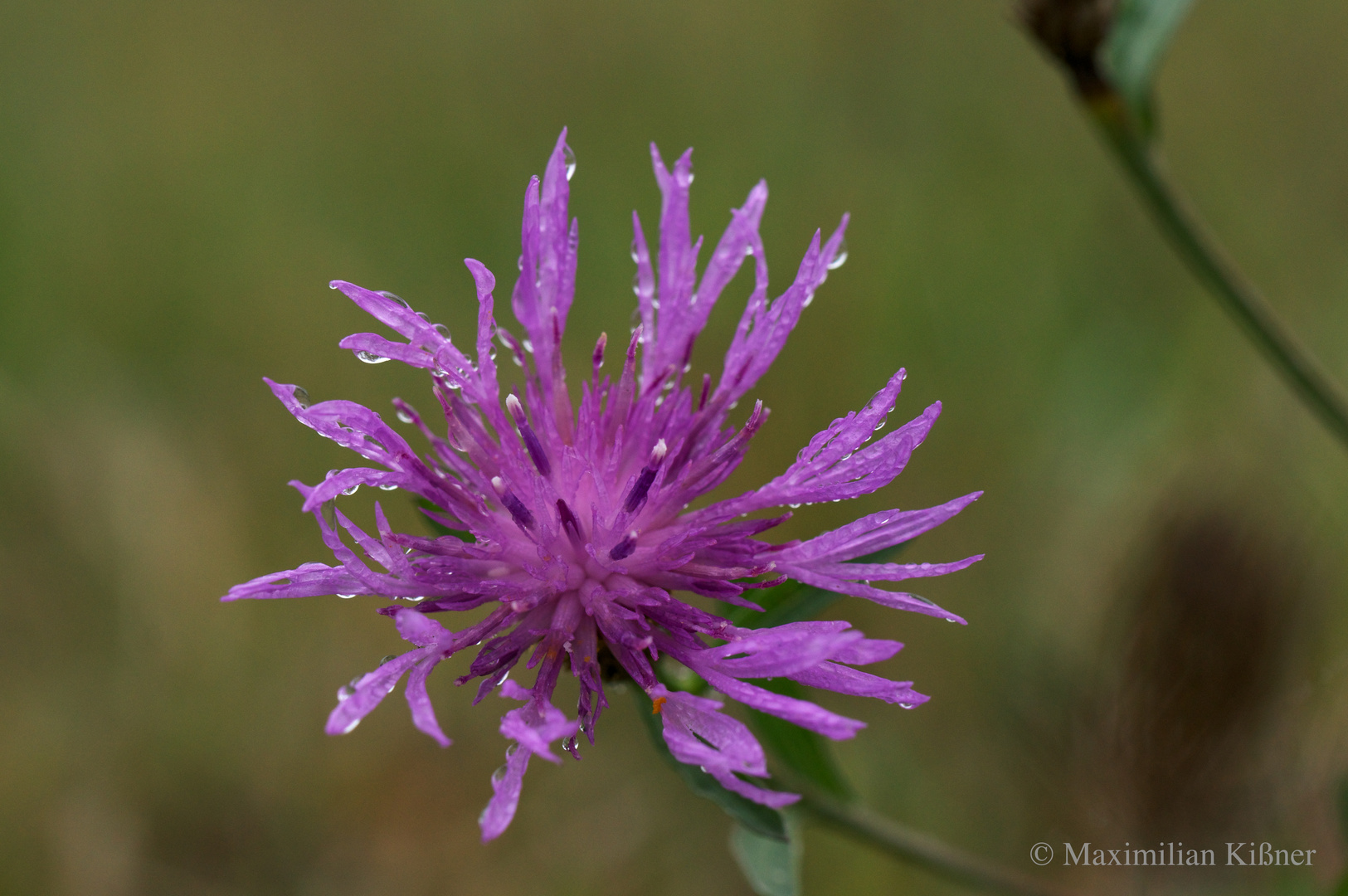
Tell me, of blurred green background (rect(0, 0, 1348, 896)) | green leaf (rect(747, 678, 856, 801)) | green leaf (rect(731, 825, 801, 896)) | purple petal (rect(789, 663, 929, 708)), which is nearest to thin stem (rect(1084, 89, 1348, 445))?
blurred green background (rect(0, 0, 1348, 896))

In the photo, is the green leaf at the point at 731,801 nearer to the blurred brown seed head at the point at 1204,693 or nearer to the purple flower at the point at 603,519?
the purple flower at the point at 603,519

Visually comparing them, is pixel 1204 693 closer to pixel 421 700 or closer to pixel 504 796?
pixel 504 796

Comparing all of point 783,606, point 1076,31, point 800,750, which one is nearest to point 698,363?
point 1076,31

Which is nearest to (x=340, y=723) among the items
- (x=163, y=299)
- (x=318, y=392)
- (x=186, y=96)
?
(x=318, y=392)

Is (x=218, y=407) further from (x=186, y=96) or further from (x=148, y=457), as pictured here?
(x=186, y=96)

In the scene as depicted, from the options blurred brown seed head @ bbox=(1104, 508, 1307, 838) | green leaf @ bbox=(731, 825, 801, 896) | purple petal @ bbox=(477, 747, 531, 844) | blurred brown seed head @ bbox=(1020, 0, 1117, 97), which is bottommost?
blurred brown seed head @ bbox=(1104, 508, 1307, 838)

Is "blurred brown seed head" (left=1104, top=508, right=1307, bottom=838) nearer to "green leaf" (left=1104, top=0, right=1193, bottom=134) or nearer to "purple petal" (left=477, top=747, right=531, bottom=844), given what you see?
"green leaf" (left=1104, top=0, right=1193, bottom=134)
